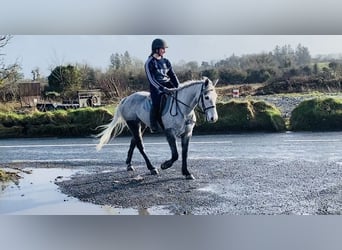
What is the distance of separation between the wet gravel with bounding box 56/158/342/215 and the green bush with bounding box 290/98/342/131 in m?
0.23

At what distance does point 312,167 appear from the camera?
9.37 ft

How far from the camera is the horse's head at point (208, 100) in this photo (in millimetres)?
2764

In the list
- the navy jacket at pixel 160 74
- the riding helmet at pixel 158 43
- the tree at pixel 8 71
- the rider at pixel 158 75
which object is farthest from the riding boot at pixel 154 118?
the tree at pixel 8 71

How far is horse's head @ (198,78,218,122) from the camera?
276 cm

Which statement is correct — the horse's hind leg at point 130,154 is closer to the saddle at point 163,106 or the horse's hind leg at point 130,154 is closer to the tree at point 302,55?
the saddle at point 163,106

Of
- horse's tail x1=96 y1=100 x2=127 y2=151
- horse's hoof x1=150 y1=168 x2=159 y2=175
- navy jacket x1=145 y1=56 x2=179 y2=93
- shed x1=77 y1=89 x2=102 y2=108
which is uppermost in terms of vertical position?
navy jacket x1=145 y1=56 x2=179 y2=93

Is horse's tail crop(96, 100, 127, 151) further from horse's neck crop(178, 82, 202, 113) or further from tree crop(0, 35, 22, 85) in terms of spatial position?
tree crop(0, 35, 22, 85)

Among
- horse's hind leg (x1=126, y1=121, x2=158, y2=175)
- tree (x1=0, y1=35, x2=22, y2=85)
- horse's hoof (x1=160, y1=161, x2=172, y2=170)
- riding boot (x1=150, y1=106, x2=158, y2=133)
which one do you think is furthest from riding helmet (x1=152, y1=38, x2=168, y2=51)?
tree (x1=0, y1=35, x2=22, y2=85)

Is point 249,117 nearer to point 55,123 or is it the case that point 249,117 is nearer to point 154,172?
point 154,172

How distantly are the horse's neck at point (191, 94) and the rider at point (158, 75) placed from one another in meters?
0.06

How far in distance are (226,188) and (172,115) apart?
0.51 meters

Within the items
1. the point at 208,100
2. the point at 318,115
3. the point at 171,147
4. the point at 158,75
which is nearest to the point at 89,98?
the point at 158,75
